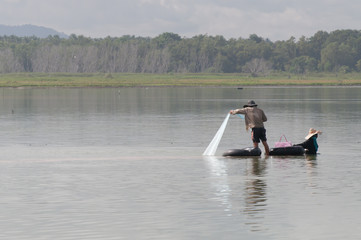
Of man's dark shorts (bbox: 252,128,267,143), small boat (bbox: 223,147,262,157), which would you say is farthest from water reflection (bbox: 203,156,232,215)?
man's dark shorts (bbox: 252,128,267,143)

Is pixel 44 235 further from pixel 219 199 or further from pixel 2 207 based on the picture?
pixel 219 199

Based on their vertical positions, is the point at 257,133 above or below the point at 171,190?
above

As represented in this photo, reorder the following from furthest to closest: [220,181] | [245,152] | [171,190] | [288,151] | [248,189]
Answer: [245,152]
[288,151]
[220,181]
[248,189]
[171,190]

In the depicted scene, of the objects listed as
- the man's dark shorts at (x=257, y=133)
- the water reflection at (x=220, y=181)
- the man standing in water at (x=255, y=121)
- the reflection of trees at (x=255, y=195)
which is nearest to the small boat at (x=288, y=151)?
the man standing in water at (x=255, y=121)

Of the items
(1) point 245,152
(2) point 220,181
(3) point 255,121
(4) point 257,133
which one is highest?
(3) point 255,121

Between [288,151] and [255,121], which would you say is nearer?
[288,151]

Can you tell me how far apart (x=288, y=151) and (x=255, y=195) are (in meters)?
9.47

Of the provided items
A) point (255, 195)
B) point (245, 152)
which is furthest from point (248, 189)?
point (245, 152)

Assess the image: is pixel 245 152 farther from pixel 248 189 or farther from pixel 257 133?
pixel 248 189

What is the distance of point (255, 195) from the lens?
20.0m

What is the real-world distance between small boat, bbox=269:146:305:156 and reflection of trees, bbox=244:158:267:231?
185cm

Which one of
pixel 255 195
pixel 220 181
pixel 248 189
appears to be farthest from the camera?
pixel 220 181

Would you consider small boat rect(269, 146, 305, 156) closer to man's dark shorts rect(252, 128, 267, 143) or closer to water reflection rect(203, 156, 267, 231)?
man's dark shorts rect(252, 128, 267, 143)

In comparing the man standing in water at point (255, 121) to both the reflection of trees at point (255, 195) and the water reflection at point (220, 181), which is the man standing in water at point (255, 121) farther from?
the reflection of trees at point (255, 195)
